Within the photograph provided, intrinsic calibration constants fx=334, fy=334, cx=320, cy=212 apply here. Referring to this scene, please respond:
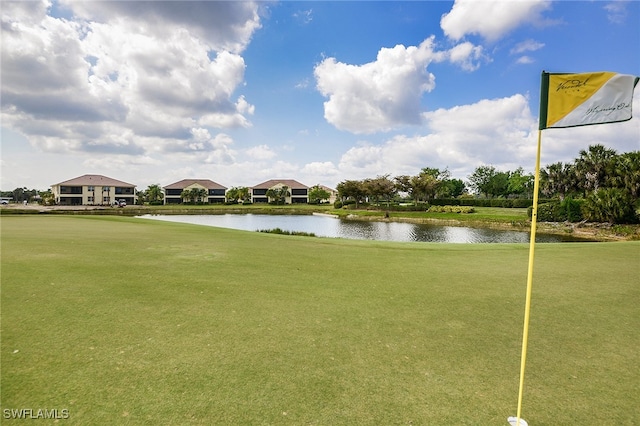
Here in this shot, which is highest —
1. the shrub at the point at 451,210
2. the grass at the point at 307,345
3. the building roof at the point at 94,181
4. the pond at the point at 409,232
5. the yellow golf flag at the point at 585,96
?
the building roof at the point at 94,181

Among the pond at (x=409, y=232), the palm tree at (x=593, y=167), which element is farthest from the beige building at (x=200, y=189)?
the palm tree at (x=593, y=167)

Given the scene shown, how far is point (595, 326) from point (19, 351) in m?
8.58

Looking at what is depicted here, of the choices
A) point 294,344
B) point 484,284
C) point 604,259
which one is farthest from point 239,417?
point 604,259

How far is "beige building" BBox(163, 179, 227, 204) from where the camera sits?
375 ft

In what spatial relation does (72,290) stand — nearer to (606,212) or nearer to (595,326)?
(595,326)

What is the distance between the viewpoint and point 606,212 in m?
35.1

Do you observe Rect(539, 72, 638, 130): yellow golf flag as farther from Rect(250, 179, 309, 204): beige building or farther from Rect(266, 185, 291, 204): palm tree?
Rect(250, 179, 309, 204): beige building

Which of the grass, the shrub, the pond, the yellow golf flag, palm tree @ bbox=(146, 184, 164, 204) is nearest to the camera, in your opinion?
the grass

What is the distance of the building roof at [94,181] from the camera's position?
99.1 meters

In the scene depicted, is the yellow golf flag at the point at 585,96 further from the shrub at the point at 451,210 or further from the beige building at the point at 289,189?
the beige building at the point at 289,189

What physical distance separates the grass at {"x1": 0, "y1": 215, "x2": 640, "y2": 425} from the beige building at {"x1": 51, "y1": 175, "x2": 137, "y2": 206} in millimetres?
106613

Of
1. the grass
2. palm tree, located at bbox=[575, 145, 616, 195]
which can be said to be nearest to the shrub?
palm tree, located at bbox=[575, 145, 616, 195]

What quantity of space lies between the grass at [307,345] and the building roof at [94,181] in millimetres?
109886

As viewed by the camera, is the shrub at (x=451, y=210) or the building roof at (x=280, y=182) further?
the building roof at (x=280, y=182)
